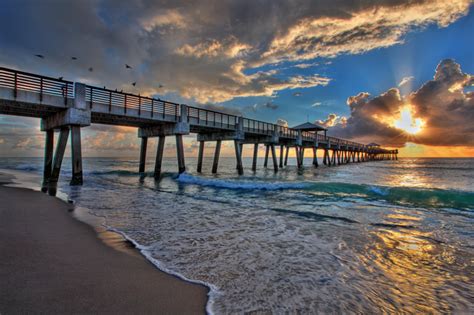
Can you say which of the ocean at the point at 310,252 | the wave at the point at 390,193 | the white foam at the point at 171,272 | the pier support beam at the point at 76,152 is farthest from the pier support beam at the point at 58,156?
the white foam at the point at 171,272

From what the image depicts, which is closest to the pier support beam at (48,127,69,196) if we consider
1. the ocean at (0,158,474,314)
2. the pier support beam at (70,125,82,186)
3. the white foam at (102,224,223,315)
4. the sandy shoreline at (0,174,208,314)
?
the pier support beam at (70,125,82,186)

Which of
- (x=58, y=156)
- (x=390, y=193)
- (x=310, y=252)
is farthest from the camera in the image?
(x=58, y=156)

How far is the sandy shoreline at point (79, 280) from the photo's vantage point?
2.32 meters

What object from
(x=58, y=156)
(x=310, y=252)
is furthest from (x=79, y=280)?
(x=58, y=156)

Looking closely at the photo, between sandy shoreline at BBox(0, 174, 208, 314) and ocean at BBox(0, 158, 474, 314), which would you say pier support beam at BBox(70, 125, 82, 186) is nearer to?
ocean at BBox(0, 158, 474, 314)

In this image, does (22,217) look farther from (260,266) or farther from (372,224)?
(372,224)

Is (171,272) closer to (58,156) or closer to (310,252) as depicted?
(310,252)

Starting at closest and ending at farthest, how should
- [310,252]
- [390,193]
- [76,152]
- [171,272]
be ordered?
[171,272]
[310,252]
[390,193]
[76,152]

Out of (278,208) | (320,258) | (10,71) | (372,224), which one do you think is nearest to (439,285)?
(320,258)

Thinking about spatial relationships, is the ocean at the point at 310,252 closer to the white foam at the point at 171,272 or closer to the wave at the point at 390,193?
the white foam at the point at 171,272

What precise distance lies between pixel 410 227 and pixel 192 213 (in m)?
6.28

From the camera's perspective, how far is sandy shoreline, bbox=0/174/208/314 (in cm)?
232

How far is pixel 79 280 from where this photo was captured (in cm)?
284

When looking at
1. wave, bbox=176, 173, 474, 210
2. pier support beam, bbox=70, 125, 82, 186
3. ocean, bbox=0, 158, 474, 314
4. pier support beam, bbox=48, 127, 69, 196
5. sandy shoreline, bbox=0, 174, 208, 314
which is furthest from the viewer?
pier support beam, bbox=48, 127, 69, 196
